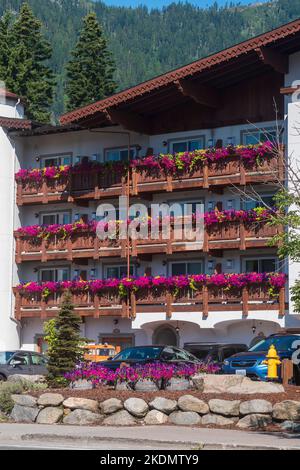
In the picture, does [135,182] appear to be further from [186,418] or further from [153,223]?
[186,418]

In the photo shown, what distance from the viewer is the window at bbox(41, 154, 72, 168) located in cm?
5144

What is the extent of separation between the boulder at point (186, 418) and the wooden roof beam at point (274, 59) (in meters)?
20.3

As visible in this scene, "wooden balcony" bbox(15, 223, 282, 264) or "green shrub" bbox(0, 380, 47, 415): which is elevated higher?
"wooden balcony" bbox(15, 223, 282, 264)

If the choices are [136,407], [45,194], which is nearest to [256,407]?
[136,407]

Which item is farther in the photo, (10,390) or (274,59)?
(274,59)

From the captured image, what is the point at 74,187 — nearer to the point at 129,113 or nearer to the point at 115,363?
the point at 129,113

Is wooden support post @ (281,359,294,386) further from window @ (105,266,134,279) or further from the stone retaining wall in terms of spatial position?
window @ (105,266,134,279)

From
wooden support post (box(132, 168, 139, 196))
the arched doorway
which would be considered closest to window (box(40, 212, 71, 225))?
wooden support post (box(132, 168, 139, 196))

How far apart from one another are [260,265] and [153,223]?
4731 mm

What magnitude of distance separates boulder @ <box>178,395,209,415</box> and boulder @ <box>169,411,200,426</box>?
0.11 meters

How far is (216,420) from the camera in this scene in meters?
24.1

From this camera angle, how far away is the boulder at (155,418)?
24.9 m
